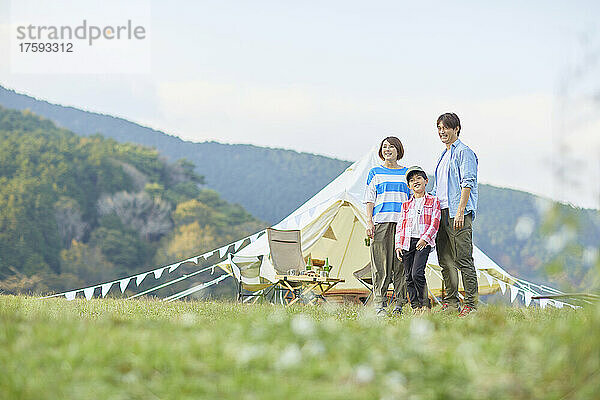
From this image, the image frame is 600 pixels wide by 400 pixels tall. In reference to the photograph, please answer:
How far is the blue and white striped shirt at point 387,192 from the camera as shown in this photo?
16.5 ft

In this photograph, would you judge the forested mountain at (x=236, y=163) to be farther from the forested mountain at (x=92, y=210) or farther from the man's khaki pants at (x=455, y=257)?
the man's khaki pants at (x=455, y=257)

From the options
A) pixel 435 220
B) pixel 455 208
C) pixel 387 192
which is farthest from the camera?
pixel 387 192

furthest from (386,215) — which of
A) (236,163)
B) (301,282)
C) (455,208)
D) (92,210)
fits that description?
(236,163)

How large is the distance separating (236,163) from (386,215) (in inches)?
1285

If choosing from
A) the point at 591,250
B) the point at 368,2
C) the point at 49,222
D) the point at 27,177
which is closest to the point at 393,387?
the point at 591,250

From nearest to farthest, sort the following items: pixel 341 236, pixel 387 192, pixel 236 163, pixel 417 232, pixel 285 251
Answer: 1. pixel 417 232
2. pixel 387 192
3. pixel 285 251
4. pixel 341 236
5. pixel 236 163

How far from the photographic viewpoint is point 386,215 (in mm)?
5039

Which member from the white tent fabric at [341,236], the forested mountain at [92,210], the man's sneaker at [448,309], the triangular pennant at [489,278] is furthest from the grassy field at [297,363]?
the forested mountain at [92,210]

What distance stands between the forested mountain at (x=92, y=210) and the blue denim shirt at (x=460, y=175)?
25.6 metres

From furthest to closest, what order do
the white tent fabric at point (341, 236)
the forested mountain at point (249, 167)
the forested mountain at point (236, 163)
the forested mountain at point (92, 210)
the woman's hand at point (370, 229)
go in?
1. the forested mountain at point (236, 163)
2. the forested mountain at point (92, 210)
3. the forested mountain at point (249, 167)
4. the white tent fabric at point (341, 236)
5. the woman's hand at point (370, 229)

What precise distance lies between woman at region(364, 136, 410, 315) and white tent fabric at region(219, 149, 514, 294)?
2.82 metres

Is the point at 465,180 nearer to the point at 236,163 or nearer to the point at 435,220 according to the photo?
the point at 435,220

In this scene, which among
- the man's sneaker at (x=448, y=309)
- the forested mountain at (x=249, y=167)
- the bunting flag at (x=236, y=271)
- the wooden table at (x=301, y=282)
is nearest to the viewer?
the man's sneaker at (x=448, y=309)

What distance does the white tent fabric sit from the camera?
8312 mm
